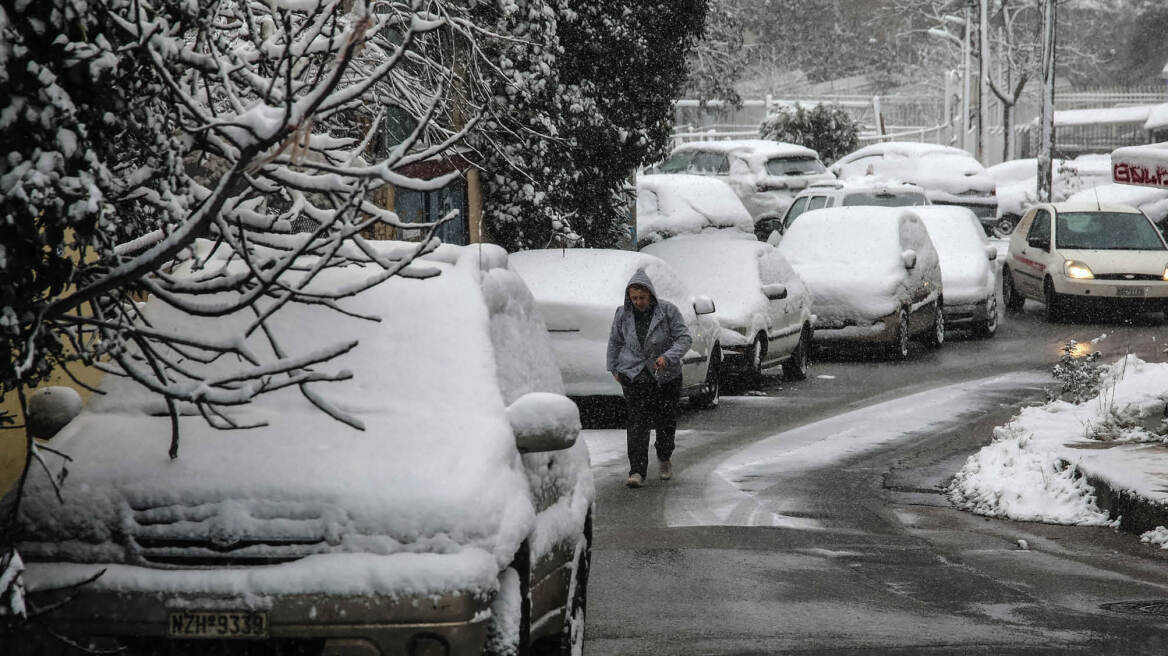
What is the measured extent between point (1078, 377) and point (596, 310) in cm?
455

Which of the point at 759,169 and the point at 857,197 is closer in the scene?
the point at 857,197

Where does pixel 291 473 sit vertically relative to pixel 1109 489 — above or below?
above

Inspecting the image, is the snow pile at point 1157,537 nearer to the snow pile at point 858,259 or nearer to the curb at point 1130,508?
the curb at point 1130,508

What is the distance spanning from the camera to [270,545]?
18.2 ft

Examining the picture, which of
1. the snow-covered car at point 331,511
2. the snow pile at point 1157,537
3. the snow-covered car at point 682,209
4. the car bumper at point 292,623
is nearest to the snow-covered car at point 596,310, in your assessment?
the snow pile at point 1157,537

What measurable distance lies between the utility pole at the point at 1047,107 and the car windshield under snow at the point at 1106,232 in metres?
11.4

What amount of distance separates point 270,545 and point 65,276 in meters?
1.10

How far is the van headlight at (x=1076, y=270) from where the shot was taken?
77.6 feet

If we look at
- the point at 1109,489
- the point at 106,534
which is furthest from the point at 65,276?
the point at 1109,489

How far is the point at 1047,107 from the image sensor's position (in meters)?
36.7

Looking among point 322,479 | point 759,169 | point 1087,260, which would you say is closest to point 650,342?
point 322,479

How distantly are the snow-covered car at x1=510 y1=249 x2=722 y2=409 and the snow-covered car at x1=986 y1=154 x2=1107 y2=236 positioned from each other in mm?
23614

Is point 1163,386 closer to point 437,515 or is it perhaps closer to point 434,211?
A: point 434,211

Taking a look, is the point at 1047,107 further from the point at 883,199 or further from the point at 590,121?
the point at 590,121
